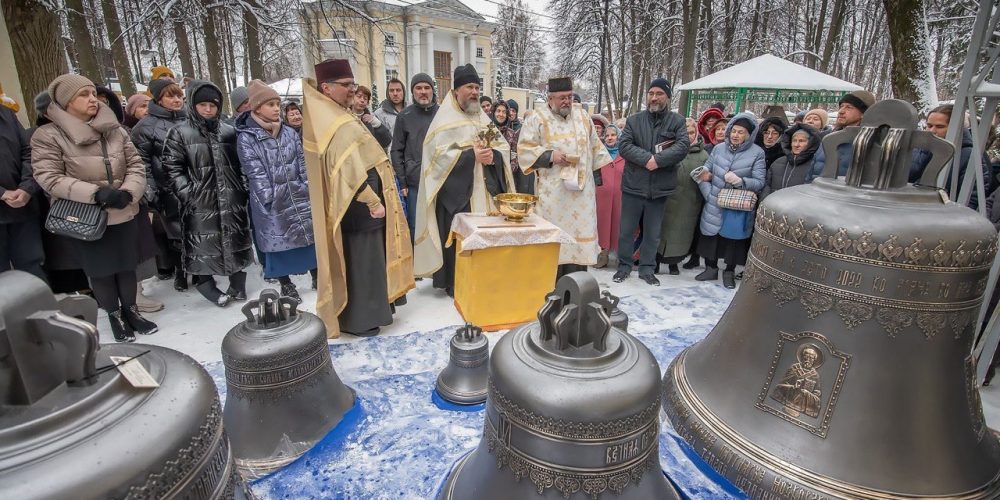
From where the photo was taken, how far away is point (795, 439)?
5.18ft

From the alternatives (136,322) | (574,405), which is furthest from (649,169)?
(136,322)

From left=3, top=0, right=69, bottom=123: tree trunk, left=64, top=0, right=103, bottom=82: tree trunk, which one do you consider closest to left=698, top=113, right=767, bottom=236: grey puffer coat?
left=3, top=0, right=69, bottom=123: tree trunk

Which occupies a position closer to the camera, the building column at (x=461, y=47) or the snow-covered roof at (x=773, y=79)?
the snow-covered roof at (x=773, y=79)

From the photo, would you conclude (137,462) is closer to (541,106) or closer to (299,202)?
(299,202)

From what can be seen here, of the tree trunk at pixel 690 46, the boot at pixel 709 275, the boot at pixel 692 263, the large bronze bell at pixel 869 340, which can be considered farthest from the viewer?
the tree trunk at pixel 690 46

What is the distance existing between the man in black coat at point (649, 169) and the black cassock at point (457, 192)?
1466 millimetres

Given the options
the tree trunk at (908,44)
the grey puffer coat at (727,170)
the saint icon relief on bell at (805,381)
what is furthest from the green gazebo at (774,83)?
the saint icon relief on bell at (805,381)

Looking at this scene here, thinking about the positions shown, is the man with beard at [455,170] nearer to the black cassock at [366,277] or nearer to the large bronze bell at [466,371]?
the black cassock at [366,277]

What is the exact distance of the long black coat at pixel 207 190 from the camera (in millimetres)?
4234

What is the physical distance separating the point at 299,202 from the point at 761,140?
508cm

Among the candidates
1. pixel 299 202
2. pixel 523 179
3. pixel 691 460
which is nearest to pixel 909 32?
pixel 523 179

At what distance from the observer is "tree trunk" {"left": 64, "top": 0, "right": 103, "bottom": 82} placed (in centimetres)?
824

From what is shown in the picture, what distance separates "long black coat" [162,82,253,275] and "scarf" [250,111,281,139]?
40 cm

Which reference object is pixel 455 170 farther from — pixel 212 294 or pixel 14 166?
pixel 14 166
